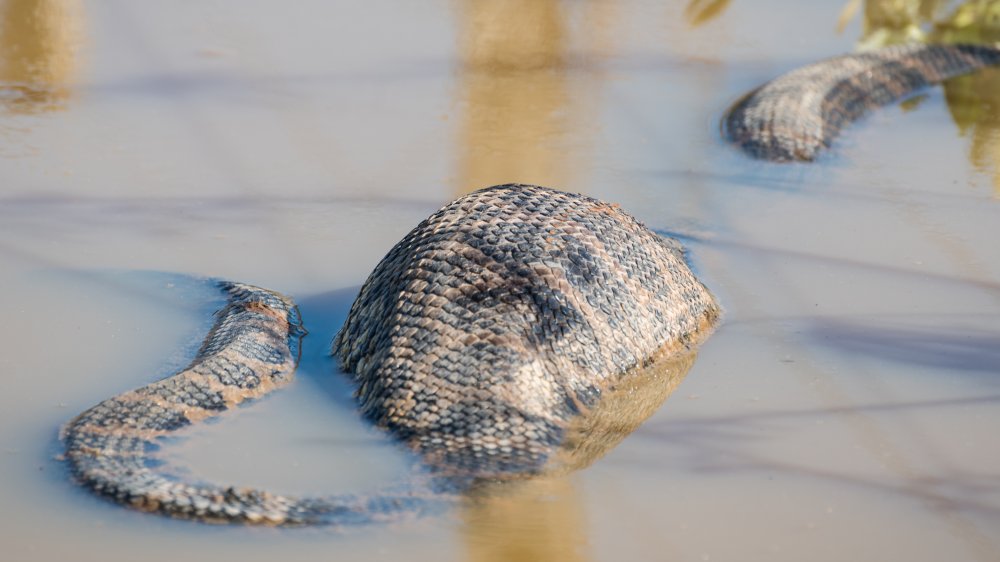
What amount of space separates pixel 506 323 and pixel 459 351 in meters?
0.18

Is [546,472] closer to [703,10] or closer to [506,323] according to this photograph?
[506,323]

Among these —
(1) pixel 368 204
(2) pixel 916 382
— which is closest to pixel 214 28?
(1) pixel 368 204

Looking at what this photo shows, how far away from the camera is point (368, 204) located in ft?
17.8

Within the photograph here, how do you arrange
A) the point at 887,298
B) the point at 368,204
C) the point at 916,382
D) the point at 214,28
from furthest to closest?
the point at 214,28 < the point at 368,204 < the point at 887,298 < the point at 916,382

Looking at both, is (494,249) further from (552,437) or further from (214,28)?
(214,28)

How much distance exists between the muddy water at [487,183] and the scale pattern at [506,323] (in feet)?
0.52

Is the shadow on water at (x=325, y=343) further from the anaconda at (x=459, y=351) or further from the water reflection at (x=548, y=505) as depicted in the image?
the water reflection at (x=548, y=505)

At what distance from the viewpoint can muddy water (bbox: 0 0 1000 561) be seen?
11.1 ft

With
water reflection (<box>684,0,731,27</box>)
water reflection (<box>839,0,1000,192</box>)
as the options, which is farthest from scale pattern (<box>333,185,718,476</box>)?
water reflection (<box>684,0,731,27</box>)

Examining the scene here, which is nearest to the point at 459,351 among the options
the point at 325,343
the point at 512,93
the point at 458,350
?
the point at 458,350

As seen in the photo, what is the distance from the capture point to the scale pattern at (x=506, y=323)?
3582mm

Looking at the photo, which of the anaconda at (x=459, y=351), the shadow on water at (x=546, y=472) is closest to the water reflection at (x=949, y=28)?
the anaconda at (x=459, y=351)

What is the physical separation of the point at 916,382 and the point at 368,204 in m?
2.50

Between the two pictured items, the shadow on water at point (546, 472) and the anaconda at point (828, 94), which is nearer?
the shadow on water at point (546, 472)
